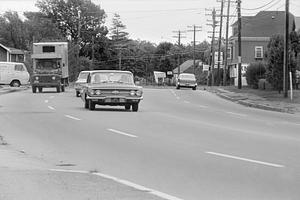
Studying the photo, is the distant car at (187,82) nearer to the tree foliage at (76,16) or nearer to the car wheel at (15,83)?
the car wheel at (15,83)

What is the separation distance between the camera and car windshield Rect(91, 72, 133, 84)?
83.5 feet

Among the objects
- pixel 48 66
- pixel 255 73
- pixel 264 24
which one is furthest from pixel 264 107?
pixel 264 24

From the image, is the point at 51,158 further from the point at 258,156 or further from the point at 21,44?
the point at 21,44

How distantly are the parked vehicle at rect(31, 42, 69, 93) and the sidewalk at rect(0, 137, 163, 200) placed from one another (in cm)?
3373

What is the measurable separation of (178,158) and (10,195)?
461cm

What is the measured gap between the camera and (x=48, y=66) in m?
45.9

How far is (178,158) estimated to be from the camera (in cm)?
1247

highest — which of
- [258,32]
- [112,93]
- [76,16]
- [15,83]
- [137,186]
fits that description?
[76,16]

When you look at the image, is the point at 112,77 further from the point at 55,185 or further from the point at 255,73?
the point at 255,73

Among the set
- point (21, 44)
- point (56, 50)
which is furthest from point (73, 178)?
point (21, 44)

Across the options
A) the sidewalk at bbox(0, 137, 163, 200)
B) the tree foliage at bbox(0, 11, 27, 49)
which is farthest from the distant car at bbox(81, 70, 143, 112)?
the tree foliage at bbox(0, 11, 27, 49)

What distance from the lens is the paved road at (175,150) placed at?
31.9ft

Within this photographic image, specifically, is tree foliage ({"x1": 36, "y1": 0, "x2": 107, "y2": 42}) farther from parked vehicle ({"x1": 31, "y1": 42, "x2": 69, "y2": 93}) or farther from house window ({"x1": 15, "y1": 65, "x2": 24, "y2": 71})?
parked vehicle ({"x1": 31, "y1": 42, "x2": 69, "y2": 93})

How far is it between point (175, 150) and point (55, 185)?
15.3ft
